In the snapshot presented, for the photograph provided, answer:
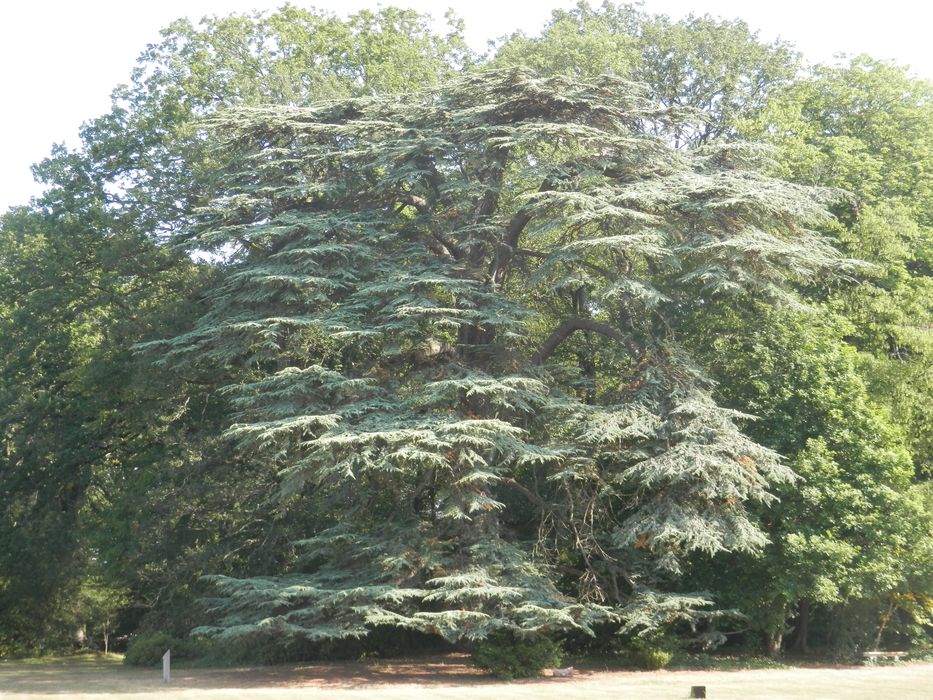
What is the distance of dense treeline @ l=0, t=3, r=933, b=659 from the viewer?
1823 centimetres

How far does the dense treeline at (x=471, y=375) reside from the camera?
718 inches

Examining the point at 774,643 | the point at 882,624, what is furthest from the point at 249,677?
the point at 882,624

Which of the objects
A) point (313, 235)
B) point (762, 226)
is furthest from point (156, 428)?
point (762, 226)

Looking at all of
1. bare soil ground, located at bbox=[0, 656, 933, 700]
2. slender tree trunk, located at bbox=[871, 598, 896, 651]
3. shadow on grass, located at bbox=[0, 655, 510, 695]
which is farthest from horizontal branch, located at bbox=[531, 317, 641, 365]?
slender tree trunk, located at bbox=[871, 598, 896, 651]

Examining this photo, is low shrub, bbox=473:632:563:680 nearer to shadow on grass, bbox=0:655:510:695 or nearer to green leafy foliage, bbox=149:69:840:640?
shadow on grass, bbox=0:655:510:695

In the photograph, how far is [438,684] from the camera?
57.3ft

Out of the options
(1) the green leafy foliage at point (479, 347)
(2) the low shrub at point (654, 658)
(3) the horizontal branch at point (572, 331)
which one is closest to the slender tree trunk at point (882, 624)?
(1) the green leafy foliage at point (479, 347)

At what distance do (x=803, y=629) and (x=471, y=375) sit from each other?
448 inches

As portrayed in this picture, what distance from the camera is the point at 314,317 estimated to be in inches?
760

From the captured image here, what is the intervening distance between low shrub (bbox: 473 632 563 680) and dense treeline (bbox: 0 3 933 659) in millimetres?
131

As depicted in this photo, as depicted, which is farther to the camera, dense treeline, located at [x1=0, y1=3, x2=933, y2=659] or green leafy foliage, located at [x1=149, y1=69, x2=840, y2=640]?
dense treeline, located at [x1=0, y1=3, x2=933, y2=659]

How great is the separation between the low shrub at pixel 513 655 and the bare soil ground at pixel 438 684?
0.96 ft

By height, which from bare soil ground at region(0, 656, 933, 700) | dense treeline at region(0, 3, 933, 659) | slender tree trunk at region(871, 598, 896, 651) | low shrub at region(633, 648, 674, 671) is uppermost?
dense treeline at region(0, 3, 933, 659)

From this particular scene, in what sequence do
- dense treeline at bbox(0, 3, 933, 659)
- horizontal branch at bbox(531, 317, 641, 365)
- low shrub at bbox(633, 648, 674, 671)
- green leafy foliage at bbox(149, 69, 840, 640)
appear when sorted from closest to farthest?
green leafy foliage at bbox(149, 69, 840, 640) < dense treeline at bbox(0, 3, 933, 659) < low shrub at bbox(633, 648, 674, 671) < horizontal branch at bbox(531, 317, 641, 365)
